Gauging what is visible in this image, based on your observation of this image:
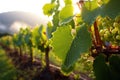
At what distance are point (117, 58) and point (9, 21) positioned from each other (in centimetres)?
6501

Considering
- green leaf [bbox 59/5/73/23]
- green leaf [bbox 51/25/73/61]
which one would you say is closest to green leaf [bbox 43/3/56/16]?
green leaf [bbox 59/5/73/23]

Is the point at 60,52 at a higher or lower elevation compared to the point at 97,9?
lower

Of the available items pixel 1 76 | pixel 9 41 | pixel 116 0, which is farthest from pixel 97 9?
pixel 9 41

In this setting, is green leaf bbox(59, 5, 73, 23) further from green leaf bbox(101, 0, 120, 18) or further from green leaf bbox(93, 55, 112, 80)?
green leaf bbox(101, 0, 120, 18)

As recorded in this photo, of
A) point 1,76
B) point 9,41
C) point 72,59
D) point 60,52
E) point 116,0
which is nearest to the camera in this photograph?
point 116,0

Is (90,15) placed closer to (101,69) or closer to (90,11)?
(90,11)

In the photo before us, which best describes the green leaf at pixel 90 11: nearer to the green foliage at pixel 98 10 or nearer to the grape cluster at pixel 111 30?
the green foliage at pixel 98 10

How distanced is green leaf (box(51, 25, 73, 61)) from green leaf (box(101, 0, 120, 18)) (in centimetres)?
49

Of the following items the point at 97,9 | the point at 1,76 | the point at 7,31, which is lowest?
the point at 1,76

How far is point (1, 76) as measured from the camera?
12055 mm

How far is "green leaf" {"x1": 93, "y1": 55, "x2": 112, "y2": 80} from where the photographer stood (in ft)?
8.52

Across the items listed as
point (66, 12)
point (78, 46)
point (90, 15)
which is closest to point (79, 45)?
point (78, 46)

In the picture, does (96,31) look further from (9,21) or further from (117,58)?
(9,21)

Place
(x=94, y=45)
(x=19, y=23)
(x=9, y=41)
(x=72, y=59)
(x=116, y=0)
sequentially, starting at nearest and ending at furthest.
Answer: (x=116, y=0) < (x=72, y=59) < (x=94, y=45) < (x=9, y=41) < (x=19, y=23)
